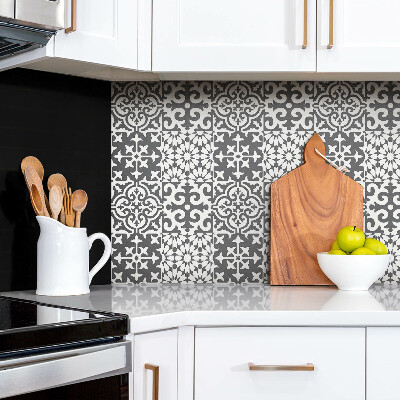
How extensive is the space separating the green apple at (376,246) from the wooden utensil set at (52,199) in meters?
0.87

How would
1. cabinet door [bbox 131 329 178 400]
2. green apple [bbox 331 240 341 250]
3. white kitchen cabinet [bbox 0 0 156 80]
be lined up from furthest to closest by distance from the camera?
green apple [bbox 331 240 341 250]
white kitchen cabinet [bbox 0 0 156 80]
cabinet door [bbox 131 329 178 400]

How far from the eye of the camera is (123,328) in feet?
4.70

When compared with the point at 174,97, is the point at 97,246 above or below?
below

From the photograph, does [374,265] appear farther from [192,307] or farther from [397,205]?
[192,307]

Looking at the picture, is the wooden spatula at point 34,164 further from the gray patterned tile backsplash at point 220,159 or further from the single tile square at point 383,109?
the single tile square at point 383,109

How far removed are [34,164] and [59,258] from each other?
1.07 feet

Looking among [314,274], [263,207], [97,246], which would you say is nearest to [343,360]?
[314,274]

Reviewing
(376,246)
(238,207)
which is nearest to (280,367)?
(376,246)

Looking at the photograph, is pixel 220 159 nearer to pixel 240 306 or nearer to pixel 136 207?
pixel 136 207

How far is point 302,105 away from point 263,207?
1.21 feet

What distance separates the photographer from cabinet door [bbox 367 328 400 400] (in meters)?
1.60

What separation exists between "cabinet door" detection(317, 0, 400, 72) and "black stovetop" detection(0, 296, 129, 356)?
0.96 m

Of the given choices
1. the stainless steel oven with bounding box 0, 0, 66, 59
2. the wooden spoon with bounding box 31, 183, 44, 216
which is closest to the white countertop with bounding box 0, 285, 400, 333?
the wooden spoon with bounding box 31, 183, 44, 216

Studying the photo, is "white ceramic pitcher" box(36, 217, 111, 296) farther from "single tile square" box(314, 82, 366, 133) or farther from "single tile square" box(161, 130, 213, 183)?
"single tile square" box(314, 82, 366, 133)
